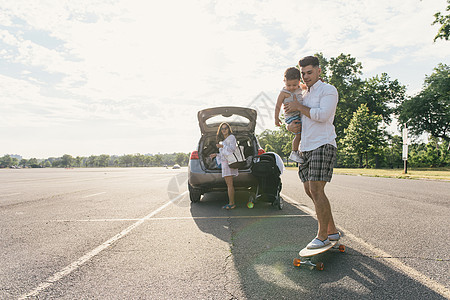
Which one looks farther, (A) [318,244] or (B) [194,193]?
(B) [194,193]

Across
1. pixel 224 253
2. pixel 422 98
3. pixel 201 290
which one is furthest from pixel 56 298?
pixel 422 98

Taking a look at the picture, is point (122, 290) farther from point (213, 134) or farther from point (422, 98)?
point (422, 98)

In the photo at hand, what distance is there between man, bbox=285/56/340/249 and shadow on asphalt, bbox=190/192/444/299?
0.32 meters

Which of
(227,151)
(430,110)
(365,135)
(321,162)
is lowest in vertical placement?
(321,162)

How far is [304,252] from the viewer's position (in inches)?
118

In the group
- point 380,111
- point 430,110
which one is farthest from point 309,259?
point 380,111

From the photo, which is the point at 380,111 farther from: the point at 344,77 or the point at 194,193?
the point at 194,193

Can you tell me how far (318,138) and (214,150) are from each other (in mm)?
4978

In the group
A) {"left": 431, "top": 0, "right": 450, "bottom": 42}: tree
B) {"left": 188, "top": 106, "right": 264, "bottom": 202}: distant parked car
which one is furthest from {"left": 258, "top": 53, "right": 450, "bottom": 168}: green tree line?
{"left": 188, "top": 106, "right": 264, "bottom": 202}: distant parked car

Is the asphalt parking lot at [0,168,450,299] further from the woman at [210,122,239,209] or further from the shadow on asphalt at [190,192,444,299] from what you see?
the woman at [210,122,239,209]

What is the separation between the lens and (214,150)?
26.0 feet

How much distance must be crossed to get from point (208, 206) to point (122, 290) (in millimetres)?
4608

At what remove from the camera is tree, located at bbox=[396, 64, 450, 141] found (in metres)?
40.0

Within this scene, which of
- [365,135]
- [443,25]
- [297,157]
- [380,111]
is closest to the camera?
[297,157]
